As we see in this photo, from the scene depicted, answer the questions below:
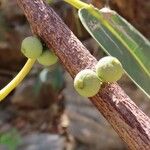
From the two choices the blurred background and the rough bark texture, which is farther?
the blurred background

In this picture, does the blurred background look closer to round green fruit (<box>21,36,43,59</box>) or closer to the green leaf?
the green leaf

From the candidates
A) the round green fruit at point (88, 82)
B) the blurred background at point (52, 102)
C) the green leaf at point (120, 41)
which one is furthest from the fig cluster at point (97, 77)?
the blurred background at point (52, 102)

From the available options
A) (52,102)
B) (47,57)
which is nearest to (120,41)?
(47,57)

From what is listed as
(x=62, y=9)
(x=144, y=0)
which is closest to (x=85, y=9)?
(x=144, y=0)

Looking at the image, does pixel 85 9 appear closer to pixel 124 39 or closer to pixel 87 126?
pixel 124 39

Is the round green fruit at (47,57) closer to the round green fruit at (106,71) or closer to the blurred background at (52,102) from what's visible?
the round green fruit at (106,71)

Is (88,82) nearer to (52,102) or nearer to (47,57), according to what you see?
(47,57)

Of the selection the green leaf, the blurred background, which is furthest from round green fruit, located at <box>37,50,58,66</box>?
the blurred background
